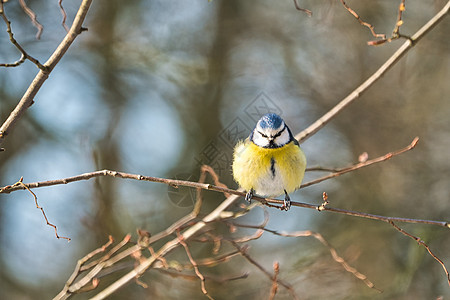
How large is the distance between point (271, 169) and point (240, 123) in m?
2.46

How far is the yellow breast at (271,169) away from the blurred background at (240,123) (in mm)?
1942

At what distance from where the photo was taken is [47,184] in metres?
1.95

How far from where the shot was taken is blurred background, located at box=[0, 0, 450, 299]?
546cm

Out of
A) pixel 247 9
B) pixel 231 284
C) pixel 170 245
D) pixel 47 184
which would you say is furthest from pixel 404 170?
pixel 47 184

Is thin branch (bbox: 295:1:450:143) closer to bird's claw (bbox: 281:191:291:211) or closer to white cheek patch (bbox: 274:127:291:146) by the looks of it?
white cheek patch (bbox: 274:127:291:146)

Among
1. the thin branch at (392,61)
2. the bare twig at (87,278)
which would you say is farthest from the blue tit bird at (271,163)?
the bare twig at (87,278)

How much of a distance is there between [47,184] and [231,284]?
376cm

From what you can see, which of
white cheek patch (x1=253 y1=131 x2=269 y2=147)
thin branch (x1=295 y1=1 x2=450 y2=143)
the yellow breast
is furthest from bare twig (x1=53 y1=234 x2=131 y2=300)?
thin branch (x1=295 y1=1 x2=450 y2=143)

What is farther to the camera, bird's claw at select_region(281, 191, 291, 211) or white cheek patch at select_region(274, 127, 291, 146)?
white cheek patch at select_region(274, 127, 291, 146)

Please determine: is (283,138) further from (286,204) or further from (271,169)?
(286,204)

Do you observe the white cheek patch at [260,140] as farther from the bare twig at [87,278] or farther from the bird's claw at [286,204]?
the bare twig at [87,278]

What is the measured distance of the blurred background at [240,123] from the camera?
546 centimetres

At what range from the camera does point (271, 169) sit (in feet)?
10.1

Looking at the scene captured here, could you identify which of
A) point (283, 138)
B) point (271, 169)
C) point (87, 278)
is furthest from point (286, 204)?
point (87, 278)
